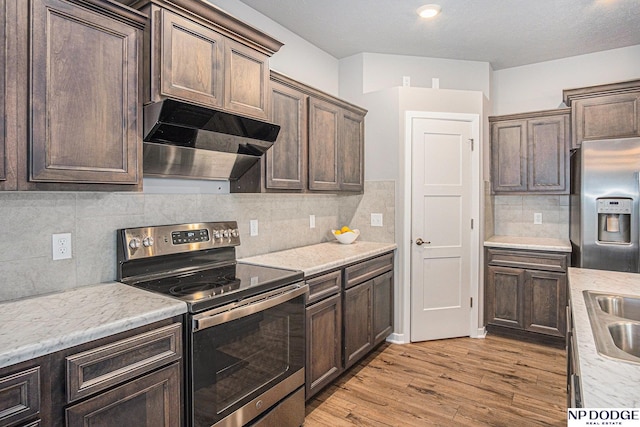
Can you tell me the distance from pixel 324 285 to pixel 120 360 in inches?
53.1

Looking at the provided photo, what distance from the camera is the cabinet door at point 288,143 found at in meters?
2.50

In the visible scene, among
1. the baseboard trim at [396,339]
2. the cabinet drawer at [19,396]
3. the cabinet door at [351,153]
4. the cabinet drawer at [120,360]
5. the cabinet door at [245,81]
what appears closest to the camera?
the cabinet drawer at [19,396]

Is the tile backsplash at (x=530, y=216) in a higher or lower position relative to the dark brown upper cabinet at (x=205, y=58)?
lower

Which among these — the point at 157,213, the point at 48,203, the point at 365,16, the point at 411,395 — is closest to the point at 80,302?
the point at 48,203

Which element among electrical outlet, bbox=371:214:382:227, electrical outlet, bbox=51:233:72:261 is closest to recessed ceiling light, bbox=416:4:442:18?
electrical outlet, bbox=371:214:382:227

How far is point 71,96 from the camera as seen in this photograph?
1499 mm

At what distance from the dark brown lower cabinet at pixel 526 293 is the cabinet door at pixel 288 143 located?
2.18 meters

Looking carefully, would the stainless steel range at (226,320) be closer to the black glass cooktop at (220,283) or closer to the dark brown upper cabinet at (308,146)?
the black glass cooktop at (220,283)

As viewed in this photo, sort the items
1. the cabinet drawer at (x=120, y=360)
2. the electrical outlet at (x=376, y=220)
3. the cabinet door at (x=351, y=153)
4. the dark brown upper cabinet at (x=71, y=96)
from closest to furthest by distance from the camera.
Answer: the cabinet drawer at (x=120, y=360), the dark brown upper cabinet at (x=71, y=96), the cabinet door at (x=351, y=153), the electrical outlet at (x=376, y=220)

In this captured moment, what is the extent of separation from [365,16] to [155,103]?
1.96 meters

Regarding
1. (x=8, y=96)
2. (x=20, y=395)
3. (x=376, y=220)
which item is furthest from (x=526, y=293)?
(x=8, y=96)

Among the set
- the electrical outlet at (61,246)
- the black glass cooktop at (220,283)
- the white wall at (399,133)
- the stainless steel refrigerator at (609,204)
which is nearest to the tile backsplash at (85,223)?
the electrical outlet at (61,246)

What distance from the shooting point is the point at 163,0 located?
1756 mm

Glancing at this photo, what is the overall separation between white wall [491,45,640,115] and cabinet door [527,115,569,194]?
1.28ft
